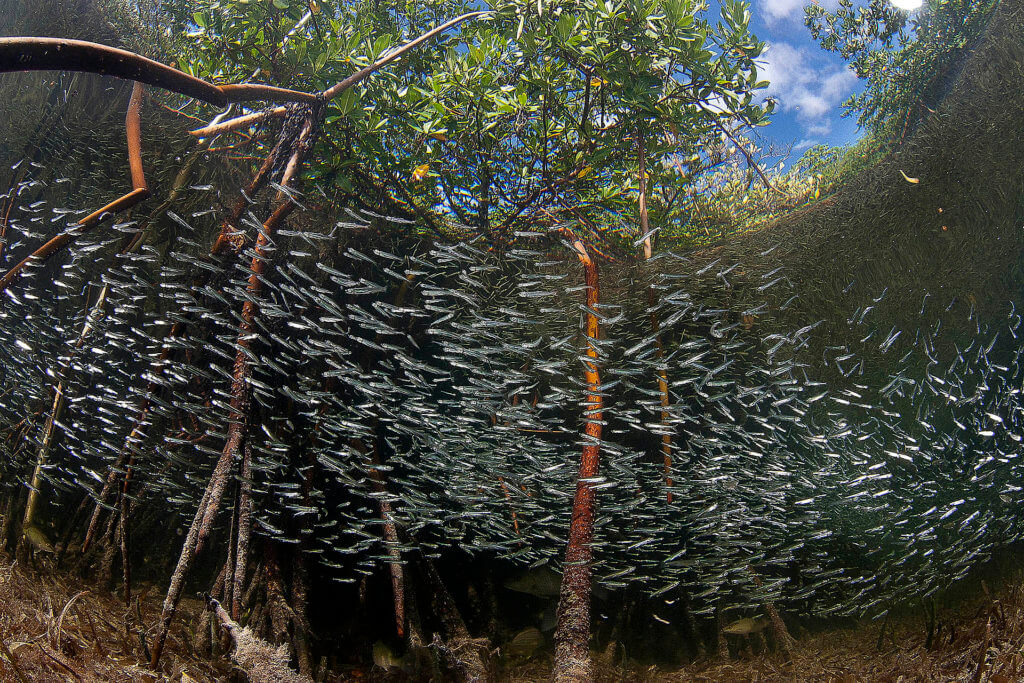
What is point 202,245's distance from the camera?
32.8 inches

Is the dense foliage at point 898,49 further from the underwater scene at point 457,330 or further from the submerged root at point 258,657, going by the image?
the submerged root at point 258,657

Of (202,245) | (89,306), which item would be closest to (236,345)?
(202,245)

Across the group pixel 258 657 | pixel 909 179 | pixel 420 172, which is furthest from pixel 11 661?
pixel 909 179

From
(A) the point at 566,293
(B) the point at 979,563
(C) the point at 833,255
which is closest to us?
(A) the point at 566,293

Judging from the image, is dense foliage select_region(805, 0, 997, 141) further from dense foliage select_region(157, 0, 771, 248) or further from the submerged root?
the submerged root

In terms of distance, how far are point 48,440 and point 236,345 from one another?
0.58m

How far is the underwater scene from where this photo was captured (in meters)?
0.82

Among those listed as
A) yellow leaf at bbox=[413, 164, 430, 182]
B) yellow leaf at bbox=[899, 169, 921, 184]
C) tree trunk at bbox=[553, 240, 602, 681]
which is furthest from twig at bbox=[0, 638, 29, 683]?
→ yellow leaf at bbox=[899, 169, 921, 184]

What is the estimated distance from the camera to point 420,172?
83cm

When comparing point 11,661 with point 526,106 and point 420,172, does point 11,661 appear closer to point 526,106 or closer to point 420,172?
point 420,172

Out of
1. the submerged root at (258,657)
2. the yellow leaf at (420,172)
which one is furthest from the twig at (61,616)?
the yellow leaf at (420,172)

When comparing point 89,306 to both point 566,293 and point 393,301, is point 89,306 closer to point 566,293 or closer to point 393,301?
point 393,301

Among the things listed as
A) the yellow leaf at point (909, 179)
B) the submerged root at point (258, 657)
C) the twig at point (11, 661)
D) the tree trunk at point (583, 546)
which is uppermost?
the yellow leaf at point (909, 179)

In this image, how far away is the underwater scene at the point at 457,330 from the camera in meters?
0.82
